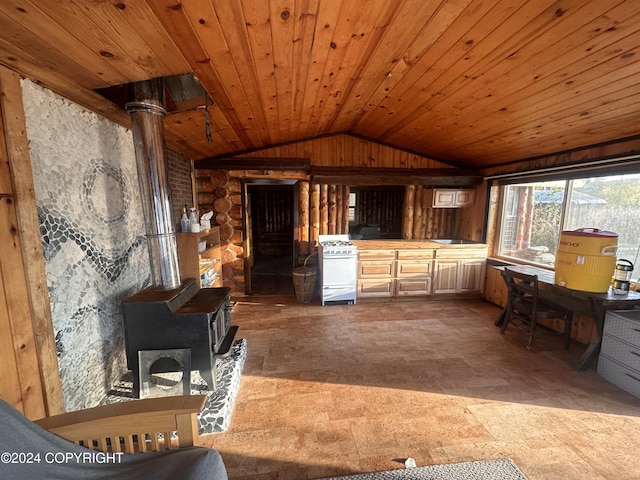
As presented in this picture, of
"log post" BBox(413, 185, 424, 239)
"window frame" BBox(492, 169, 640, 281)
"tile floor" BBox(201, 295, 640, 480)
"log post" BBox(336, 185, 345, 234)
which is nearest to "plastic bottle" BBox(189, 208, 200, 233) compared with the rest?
"tile floor" BBox(201, 295, 640, 480)

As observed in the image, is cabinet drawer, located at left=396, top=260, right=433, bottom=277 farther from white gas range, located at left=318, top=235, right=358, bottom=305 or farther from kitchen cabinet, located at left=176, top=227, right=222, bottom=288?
kitchen cabinet, located at left=176, top=227, right=222, bottom=288

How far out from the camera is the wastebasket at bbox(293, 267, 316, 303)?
13.8ft

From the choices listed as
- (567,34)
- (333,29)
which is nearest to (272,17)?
(333,29)

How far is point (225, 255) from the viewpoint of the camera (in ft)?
14.4

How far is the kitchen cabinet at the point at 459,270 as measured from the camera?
14.2 feet

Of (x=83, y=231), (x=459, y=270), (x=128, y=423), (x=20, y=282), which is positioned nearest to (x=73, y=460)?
(x=128, y=423)

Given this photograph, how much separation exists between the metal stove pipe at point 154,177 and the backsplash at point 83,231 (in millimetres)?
331

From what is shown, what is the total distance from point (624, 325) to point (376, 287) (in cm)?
261

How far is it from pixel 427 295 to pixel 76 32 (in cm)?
462

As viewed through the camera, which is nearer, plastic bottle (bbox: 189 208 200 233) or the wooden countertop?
plastic bottle (bbox: 189 208 200 233)

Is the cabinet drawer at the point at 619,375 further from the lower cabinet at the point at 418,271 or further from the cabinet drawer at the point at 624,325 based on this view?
the lower cabinet at the point at 418,271

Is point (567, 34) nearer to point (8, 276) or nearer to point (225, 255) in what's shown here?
point (8, 276)

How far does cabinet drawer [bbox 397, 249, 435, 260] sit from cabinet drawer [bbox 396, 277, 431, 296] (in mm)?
340

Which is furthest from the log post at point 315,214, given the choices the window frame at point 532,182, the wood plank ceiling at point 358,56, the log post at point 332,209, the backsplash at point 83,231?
the window frame at point 532,182
